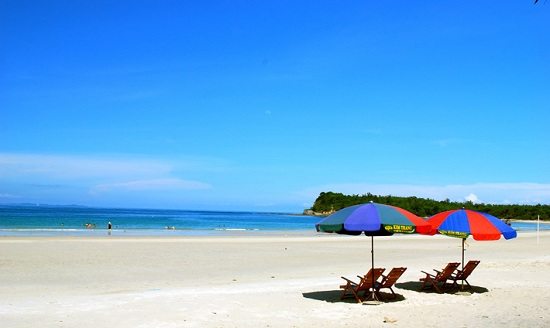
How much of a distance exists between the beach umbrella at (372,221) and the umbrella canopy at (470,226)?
0.96 meters

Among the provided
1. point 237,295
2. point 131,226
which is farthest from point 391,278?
point 131,226

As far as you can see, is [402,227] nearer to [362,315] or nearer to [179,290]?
[362,315]

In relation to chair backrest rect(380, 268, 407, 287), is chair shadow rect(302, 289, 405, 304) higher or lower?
lower

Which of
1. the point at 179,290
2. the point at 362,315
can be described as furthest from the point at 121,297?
the point at 362,315

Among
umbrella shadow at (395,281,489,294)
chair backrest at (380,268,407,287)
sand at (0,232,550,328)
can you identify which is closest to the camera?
sand at (0,232,550,328)

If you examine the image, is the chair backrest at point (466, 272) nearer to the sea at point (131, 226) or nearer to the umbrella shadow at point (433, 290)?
the umbrella shadow at point (433, 290)

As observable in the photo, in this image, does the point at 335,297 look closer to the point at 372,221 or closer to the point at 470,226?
the point at 372,221

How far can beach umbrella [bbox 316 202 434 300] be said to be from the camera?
10.7m

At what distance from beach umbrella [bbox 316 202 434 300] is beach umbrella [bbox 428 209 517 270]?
0.96 m

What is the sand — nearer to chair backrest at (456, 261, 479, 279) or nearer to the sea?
chair backrest at (456, 261, 479, 279)

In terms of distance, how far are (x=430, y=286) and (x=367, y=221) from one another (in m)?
4.04

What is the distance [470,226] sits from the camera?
12055 mm

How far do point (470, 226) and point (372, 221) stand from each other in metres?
2.68

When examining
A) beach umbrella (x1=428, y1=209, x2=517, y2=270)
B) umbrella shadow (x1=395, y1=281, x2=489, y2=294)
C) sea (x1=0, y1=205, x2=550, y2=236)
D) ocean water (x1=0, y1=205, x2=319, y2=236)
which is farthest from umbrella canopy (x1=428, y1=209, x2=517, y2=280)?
ocean water (x1=0, y1=205, x2=319, y2=236)
